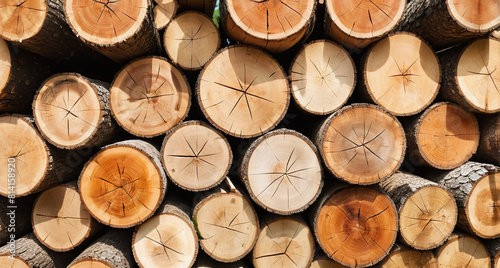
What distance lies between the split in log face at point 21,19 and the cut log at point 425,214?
298 cm

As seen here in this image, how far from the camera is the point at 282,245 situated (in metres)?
2.55

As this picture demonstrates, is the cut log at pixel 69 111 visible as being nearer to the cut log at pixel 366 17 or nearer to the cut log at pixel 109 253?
the cut log at pixel 109 253

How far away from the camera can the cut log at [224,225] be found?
2441mm

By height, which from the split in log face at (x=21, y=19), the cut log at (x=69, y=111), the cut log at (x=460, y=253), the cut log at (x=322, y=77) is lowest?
the cut log at (x=460, y=253)

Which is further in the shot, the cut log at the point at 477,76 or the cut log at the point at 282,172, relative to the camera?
the cut log at the point at 477,76

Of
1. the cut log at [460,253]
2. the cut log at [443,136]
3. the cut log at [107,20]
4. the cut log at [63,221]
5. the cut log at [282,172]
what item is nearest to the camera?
the cut log at [107,20]

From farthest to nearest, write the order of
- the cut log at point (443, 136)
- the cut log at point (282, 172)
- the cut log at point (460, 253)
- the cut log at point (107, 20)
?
the cut log at point (460, 253), the cut log at point (443, 136), the cut log at point (282, 172), the cut log at point (107, 20)

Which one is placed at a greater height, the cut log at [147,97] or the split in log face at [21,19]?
the split in log face at [21,19]

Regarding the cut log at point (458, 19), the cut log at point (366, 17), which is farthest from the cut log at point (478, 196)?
the cut log at point (366, 17)

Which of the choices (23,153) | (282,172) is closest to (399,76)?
Answer: (282,172)

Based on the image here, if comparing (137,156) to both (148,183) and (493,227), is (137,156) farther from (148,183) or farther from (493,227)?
(493,227)

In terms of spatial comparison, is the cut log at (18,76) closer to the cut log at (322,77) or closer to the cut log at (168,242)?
the cut log at (168,242)

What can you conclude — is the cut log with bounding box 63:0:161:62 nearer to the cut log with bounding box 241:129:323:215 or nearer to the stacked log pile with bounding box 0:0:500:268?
the stacked log pile with bounding box 0:0:500:268

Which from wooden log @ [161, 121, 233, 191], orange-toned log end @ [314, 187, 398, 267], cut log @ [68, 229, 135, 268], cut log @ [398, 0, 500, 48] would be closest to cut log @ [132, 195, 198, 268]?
cut log @ [68, 229, 135, 268]
